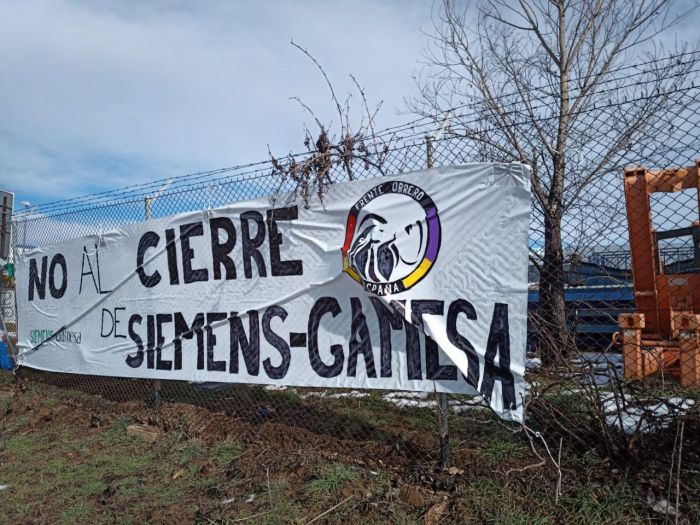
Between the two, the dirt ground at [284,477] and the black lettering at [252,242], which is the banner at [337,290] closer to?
the black lettering at [252,242]

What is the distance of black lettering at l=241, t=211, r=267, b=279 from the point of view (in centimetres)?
449

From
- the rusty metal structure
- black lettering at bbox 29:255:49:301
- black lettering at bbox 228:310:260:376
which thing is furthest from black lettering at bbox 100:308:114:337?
the rusty metal structure

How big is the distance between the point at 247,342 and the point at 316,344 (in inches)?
29.7

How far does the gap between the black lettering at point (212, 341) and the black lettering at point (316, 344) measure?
998 mm

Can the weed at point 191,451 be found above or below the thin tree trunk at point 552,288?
below

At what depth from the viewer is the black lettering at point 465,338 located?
335 cm

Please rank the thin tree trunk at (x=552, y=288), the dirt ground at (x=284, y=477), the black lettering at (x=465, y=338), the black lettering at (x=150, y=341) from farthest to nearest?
the black lettering at (x=150, y=341) < the thin tree trunk at (x=552, y=288) < the black lettering at (x=465, y=338) < the dirt ground at (x=284, y=477)

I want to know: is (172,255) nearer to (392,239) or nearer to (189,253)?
(189,253)

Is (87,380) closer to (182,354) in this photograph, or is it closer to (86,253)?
(86,253)

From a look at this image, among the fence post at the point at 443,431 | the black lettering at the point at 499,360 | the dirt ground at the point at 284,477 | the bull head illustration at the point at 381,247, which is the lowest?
the dirt ground at the point at 284,477

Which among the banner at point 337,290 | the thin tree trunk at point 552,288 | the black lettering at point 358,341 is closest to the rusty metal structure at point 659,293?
the thin tree trunk at point 552,288

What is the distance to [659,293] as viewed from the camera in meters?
5.77

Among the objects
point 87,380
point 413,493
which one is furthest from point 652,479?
point 87,380

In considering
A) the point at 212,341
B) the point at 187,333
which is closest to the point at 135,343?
the point at 187,333
